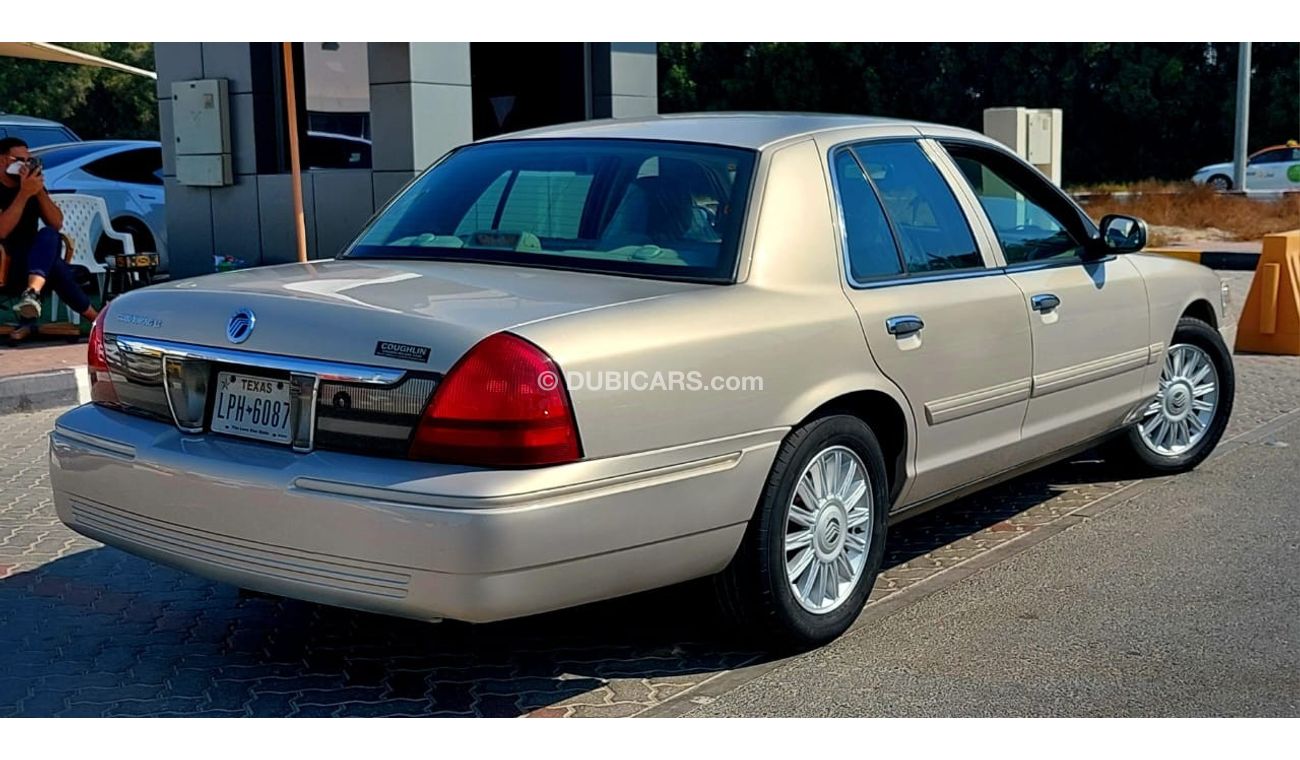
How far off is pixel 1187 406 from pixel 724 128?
317 centimetres

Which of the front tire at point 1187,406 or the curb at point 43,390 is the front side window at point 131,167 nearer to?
the curb at point 43,390

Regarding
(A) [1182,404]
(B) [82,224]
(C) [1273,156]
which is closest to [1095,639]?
(A) [1182,404]

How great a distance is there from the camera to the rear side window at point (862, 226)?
4.74 m

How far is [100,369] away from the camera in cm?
445

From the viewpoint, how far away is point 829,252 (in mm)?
4605

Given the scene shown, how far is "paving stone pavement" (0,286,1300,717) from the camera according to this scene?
163 inches

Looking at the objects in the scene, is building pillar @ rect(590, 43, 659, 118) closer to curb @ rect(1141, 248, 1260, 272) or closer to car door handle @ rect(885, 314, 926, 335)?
curb @ rect(1141, 248, 1260, 272)

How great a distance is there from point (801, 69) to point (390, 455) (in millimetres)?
48123

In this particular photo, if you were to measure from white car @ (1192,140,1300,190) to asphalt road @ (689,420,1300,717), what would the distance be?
1281 inches

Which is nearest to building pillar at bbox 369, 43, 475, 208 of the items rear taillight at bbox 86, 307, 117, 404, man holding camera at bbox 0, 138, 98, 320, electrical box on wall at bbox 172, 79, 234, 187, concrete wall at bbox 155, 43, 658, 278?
concrete wall at bbox 155, 43, 658, 278

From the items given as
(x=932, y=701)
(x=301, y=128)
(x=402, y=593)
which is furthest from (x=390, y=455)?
(x=301, y=128)

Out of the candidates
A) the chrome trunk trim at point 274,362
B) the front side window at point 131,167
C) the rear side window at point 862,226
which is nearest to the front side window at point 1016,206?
the rear side window at point 862,226
